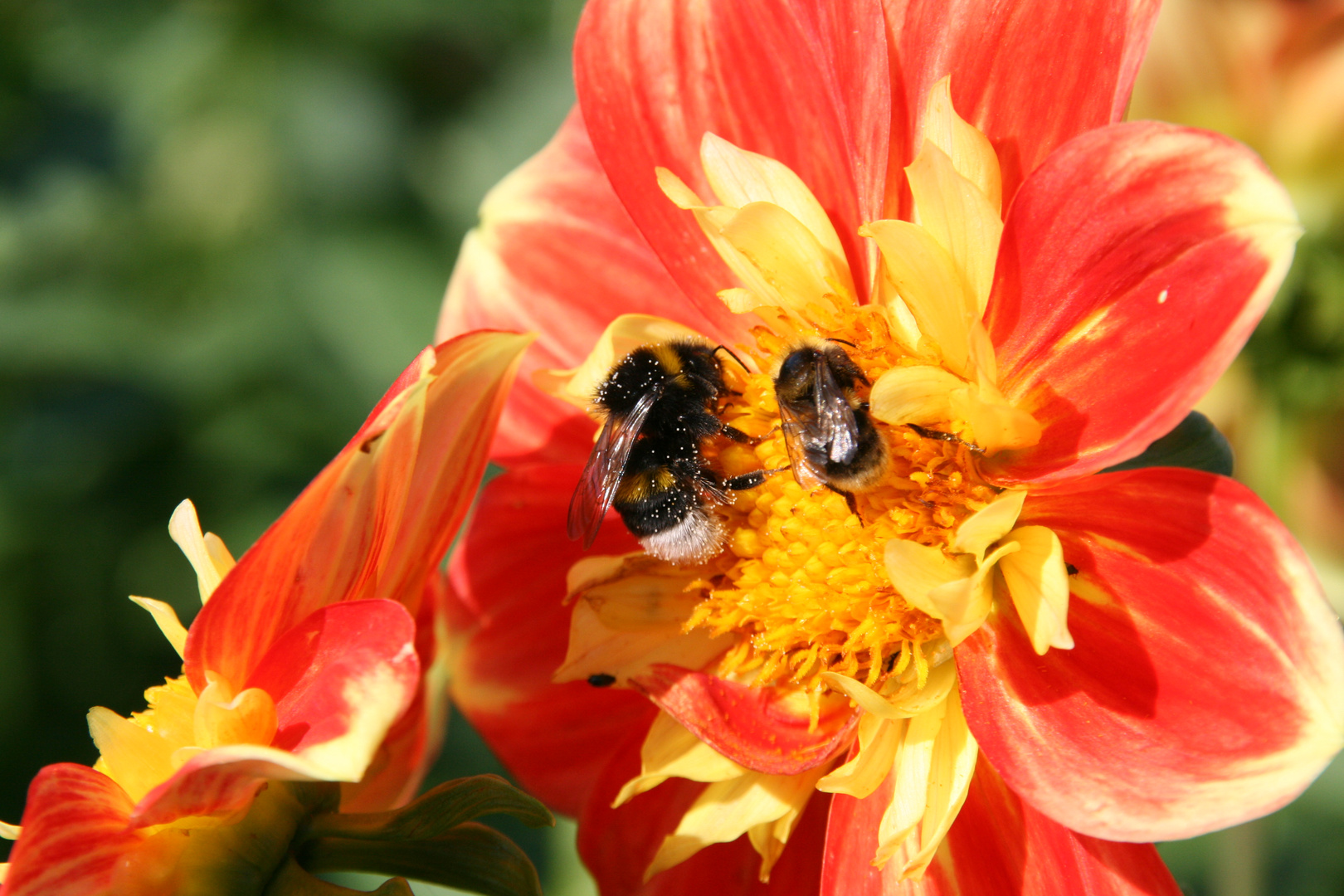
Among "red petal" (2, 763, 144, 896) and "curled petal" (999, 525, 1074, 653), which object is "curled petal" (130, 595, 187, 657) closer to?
"red petal" (2, 763, 144, 896)

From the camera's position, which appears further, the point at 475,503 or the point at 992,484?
the point at 475,503

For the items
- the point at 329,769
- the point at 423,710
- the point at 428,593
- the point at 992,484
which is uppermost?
the point at 329,769

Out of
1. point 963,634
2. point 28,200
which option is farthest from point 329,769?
point 28,200

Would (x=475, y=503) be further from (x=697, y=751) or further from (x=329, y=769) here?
(x=329, y=769)

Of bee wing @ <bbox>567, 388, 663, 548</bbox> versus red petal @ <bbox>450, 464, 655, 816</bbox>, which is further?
red petal @ <bbox>450, 464, 655, 816</bbox>

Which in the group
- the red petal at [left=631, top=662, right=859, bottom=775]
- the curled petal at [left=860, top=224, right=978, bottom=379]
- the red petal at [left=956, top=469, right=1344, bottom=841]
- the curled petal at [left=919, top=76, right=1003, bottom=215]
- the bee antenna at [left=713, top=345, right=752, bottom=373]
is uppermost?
the curled petal at [left=919, top=76, right=1003, bottom=215]

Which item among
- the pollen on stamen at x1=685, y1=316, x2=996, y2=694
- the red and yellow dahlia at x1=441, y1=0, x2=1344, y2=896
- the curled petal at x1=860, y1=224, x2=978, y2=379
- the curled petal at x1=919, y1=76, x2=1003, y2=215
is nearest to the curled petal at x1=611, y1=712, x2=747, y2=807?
the red and yellow dahlia at x1=441, y1=0, x2=1344, y2=896

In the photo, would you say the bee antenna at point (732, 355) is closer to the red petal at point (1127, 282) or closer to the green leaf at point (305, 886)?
the red petal at point (1127, 282)
